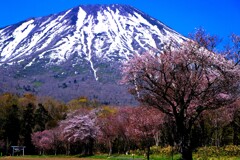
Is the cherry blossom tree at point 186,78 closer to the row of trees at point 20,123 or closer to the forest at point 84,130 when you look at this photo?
the forest at point 84,130

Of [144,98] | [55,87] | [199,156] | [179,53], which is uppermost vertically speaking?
[55,87]

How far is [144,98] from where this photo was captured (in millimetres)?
19781

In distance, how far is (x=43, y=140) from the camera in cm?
6825

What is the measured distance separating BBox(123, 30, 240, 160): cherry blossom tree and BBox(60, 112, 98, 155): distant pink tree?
40939mm

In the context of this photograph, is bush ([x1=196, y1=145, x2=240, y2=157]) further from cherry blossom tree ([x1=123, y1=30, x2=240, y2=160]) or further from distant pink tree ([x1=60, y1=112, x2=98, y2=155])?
distant pink tree ([x1=60, y1=112, x2=98, y2=155])

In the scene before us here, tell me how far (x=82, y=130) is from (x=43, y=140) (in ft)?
35.4

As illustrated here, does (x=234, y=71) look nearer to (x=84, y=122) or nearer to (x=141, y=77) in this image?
(x=141, y=77)

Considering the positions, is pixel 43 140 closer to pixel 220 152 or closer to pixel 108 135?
pixel 108 135

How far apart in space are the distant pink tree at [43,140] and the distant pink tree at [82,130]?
638 centimetres

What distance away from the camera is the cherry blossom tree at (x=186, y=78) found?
18.8 m

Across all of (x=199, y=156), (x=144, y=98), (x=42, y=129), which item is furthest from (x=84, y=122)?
(x=144, y=98)

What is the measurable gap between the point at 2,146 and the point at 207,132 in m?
37.9

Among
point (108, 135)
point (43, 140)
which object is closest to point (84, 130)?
point (108, 135)

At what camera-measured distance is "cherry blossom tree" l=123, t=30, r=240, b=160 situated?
18797 mm
